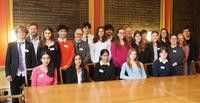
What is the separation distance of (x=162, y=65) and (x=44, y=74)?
1680 millimetres

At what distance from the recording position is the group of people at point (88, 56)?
362 centimetres

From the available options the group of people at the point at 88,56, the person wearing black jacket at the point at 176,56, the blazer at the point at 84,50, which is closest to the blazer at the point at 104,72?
the group of people at the point at 88,56

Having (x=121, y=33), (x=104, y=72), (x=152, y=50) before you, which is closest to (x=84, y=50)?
(x=104, y=72)

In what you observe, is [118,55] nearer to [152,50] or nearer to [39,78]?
Result: [152,50]

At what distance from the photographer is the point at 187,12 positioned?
5914 millimetres

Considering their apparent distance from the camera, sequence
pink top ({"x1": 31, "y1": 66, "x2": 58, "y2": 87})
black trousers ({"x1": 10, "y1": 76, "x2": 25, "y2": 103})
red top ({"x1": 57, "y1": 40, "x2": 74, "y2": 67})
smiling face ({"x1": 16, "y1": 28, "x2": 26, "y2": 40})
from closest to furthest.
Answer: pink top ({"x1": 31, "y1": 66, "x2": 58, "y2": 87}), smiling face ({"x1": 16, "y1": 28, "x2": 26, "y2": 40}), black trousers ({"x1": 10, "y1": 76, "x2": 25, "y2": 103}), red top ({"x1": 57, "y1": 40, "x2": 74, "y2": 67})

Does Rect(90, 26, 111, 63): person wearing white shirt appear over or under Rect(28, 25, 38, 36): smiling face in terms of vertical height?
under

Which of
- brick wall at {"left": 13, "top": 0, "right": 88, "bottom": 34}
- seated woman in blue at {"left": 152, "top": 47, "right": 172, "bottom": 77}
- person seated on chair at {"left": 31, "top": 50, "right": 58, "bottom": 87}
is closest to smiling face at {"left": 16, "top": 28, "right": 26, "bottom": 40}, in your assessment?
person seated on chair at {"left": 31, "top": 50, "right": 58, "bottom": 87}

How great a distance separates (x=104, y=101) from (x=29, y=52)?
1.85 m

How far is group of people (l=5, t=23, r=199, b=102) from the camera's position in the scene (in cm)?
362

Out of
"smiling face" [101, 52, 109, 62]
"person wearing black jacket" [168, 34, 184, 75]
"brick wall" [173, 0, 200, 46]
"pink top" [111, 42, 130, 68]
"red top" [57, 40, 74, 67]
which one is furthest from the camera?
"brick wall" [173, 0, 200, 46]

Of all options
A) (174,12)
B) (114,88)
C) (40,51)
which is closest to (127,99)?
(114,88)

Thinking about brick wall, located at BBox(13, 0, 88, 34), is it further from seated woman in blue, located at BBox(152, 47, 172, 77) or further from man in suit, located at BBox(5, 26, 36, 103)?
seated woman in blue, located at BBox(152, 47, 172, 77)

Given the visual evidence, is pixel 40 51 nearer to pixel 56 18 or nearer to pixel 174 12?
pixel 56 18
